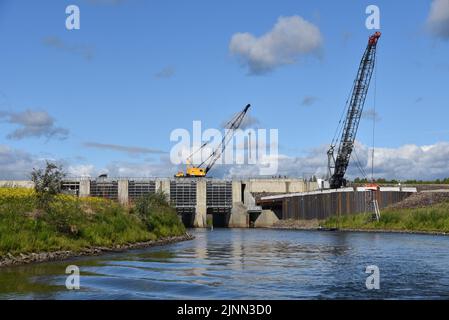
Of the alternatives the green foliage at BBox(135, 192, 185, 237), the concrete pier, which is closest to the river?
the green foliage at BBox(135, 192, 185, 237)

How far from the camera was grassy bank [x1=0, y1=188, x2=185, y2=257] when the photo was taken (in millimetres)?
37688

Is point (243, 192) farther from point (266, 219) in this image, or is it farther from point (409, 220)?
point (409, 220)

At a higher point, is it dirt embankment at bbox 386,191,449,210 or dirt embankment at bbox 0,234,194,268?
dirt embankment at bbox 386,191,449,210

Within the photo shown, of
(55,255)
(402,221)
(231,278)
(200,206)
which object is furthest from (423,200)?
(231,278)

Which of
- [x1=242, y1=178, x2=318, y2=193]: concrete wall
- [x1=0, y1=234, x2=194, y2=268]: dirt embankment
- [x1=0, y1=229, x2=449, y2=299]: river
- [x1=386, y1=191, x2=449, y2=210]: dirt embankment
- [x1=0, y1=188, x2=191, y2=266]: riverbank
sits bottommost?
[x1=0, y1=229, x2=449, y2=299]: river

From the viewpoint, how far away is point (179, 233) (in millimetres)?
71312

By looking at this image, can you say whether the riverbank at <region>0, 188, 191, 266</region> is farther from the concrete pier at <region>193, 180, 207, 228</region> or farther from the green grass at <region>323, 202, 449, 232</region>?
the concrete pier at <region>193, 180, 207, 228</region>

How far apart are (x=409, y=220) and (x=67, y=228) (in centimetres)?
6461

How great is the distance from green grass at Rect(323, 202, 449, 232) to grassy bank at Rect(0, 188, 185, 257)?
43428 mm

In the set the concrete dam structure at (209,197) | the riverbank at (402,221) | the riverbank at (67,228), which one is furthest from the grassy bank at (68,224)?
the concrete dam structure at (209,197)

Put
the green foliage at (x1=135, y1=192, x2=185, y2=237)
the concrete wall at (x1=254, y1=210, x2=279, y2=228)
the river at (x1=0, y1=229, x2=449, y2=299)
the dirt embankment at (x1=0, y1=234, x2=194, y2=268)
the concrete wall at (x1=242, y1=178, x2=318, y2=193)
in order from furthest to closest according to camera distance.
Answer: the concrete wall at (x1=242, y1=178, x2=318, y2=193), the concrete wall at (x1=254, y1=210, x2=279, y2=228), the green foliage at (x1=135, y1=192, x2=185, y2=237), the dirt embankment at (x1=0, y1=234, x2=194, y2=268), the river at (x1=0, y1=229, x2=449, y2=299)
